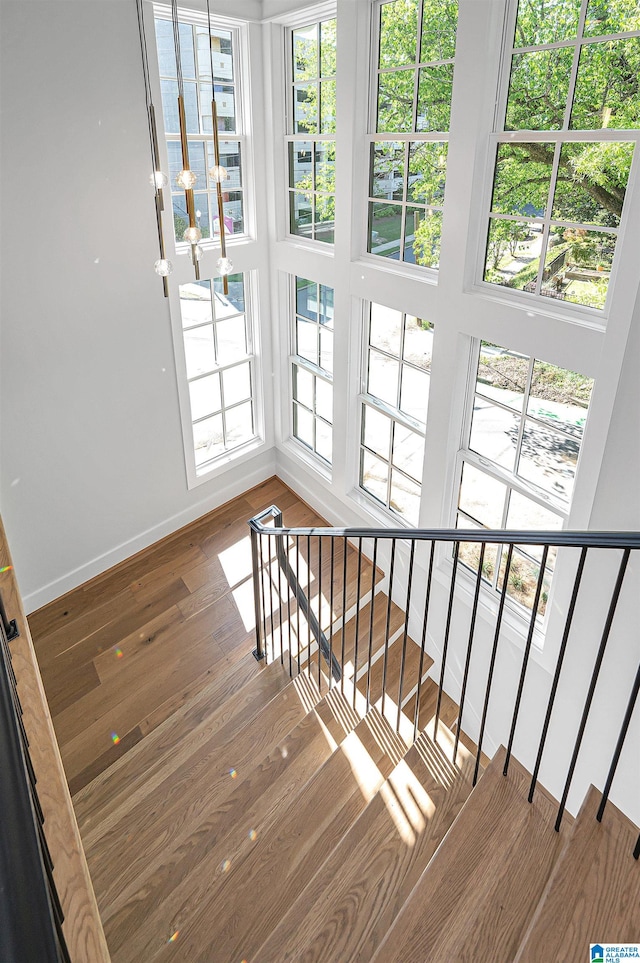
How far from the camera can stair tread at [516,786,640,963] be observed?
1.55m

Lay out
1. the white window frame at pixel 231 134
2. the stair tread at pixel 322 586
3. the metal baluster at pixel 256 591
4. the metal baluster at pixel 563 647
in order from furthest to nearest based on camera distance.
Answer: the stair tread at pixel 322 586 → the white window frame at pixel 231 134 → the metal baluster at pixel 256 591 → the metal baluster at pixel 563 647

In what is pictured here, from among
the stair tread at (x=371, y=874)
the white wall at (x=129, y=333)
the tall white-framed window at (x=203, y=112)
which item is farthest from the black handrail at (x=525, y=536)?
the tall white-framed window at (x=203, y=112)

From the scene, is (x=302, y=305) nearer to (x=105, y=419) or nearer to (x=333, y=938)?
(x=105, y=419)

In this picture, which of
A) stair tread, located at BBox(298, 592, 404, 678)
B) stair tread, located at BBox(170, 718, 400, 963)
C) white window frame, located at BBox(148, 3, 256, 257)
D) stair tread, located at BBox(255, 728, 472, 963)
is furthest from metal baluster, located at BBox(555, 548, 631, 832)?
white window frame, located at BBox(148, 3, 256, 257)

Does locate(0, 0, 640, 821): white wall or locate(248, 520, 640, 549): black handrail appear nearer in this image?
locate(248, 520, 640, 549): black handrail

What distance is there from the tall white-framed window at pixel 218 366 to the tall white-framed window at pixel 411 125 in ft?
5.09

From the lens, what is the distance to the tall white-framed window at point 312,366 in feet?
16.3

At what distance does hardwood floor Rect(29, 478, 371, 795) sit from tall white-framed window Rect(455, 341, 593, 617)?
4.60 feet

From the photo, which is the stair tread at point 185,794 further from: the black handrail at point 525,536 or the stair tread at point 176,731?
the black handrail at point 525,536

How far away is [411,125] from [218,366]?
96.0 inches

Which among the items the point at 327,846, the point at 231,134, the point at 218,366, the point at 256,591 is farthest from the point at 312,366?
the point at 327,846

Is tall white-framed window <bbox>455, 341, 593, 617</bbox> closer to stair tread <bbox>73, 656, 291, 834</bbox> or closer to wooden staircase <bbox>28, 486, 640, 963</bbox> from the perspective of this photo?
wooden staircase <bbox>28, 486, 640, 963</bbox>

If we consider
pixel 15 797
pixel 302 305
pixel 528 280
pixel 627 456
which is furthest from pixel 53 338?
pixel 15 797

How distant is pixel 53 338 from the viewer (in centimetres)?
405
